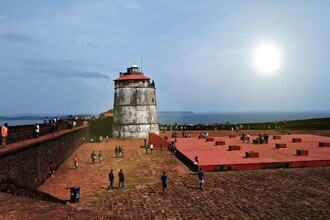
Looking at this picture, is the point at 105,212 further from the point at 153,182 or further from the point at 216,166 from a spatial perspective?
the point at 216,166

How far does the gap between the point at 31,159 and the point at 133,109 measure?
2570 cm

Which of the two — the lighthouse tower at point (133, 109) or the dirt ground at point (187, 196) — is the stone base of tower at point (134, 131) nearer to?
the lighthouse tower at point (133, 109)

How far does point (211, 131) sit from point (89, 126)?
20920mm

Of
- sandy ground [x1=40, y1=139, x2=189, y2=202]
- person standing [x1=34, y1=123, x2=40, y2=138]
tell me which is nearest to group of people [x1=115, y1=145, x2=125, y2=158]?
sandy ground [x1=40, y1=139, x2=189, y2=202]

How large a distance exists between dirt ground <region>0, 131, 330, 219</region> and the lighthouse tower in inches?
768

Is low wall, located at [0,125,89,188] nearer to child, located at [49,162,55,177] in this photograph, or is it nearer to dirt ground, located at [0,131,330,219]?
child, located at [49,162,55,177]

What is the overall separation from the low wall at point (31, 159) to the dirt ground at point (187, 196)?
38.3 inches

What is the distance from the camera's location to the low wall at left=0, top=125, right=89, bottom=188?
33.4 ft

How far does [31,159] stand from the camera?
505 inches

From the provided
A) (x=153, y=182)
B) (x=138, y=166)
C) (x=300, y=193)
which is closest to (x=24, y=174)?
(x=153, y=182)

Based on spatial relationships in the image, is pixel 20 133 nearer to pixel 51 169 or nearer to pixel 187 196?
pixel 51 169

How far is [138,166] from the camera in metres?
19.6

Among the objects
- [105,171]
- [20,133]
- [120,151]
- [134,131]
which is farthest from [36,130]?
[134,131]

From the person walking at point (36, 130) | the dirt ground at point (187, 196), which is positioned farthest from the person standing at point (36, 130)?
the dirt ground at point (187, 196)
